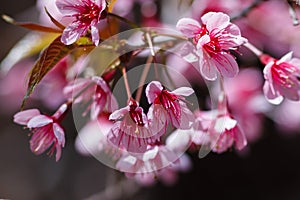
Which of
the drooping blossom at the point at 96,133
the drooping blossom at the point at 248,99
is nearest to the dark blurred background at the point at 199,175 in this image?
the drooping blossom at the point at 248,99

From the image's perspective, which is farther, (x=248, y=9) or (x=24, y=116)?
(x=248, y=9)

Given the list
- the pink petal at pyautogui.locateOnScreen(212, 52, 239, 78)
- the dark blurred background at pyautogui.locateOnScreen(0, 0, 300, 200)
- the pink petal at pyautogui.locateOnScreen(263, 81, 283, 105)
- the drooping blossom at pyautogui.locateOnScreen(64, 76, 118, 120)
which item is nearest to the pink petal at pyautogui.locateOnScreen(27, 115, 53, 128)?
the drooping blossom at pyautogui.locateOnScreen(64, 76, 118, 120)

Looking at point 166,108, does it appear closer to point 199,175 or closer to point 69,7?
point 69,7

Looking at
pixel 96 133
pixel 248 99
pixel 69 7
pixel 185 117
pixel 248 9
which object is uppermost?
pixel 69 7

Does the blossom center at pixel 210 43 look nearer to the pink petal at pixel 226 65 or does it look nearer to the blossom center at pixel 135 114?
the pink petal at pixel 226 65

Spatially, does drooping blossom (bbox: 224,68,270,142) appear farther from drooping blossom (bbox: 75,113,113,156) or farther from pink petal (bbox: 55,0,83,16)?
pink petal (bbox: 55,0,83,16)

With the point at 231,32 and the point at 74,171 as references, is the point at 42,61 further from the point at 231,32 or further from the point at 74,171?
the point at 74,171

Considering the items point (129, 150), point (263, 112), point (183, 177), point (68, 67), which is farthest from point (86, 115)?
point (183, 177)

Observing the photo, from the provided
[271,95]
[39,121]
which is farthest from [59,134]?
[271,95]
